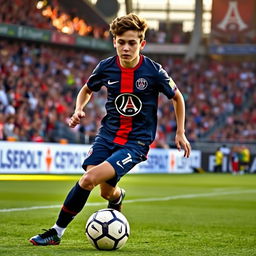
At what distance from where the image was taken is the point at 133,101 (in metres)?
7.21

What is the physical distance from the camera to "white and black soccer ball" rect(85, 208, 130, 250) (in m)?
6.77

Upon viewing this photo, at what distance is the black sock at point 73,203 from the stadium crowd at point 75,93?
16451 millimetres

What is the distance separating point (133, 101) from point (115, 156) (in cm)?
57

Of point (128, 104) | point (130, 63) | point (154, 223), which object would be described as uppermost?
point (130, 63)

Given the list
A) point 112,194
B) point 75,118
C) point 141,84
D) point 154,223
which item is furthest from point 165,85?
point 154,223

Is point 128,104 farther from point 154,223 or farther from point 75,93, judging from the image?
point 75,93

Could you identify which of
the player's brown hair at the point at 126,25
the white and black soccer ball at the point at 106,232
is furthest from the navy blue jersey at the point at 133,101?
the white and black soccer ball at the point at 106,232

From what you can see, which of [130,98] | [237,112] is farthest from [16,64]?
[130,98]

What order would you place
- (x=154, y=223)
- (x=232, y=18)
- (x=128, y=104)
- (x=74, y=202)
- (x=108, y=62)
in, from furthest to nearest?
(x=232, y=18), (x=154, y=223), (x=108, y=62), (x=128, y=104), (x=74, y=202)

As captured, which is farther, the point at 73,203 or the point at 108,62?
the point at 108,62

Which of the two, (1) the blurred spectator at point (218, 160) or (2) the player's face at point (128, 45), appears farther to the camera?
(1) the blurred spectator at point (218, 160)

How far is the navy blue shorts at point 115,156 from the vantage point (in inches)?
274

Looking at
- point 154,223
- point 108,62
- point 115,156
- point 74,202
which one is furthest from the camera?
point 154,223

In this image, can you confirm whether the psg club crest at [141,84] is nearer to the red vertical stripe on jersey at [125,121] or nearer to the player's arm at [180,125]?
the red vertical stripe on jersey at [125,121]
